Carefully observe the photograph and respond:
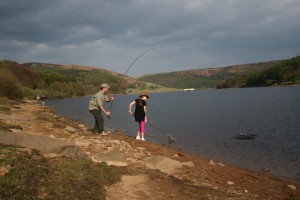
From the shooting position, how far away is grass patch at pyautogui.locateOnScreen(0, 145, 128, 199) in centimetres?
564

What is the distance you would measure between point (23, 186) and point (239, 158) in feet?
39.6

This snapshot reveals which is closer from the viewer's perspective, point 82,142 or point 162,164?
point 162,164

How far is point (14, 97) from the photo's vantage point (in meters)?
58.3

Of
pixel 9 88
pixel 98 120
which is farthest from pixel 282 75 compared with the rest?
pixel 98 120

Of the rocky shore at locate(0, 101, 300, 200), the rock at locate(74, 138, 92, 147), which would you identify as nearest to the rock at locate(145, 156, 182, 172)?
the rocky shore at locate(0, 101, 300, 200)

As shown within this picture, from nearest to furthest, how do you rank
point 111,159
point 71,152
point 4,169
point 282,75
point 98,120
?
point 4,169
point 71,152
point 111,159
point 98,120
point 282,75

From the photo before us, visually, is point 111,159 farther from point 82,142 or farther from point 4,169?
point 4,169

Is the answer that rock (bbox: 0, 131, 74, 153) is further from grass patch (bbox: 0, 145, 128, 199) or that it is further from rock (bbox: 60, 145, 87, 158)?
grass patch (bbox: 0, 145, 128, 199)

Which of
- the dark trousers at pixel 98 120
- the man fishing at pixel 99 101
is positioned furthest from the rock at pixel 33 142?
the dark trousers at pixel 98 120

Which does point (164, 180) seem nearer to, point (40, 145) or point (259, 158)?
point (40, 145)

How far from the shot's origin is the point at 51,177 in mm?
6629

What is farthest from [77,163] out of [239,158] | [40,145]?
[239,158]

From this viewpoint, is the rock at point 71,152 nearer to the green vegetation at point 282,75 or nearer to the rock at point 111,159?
the rock at point 111,159

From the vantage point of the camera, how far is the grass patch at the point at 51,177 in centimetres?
564
